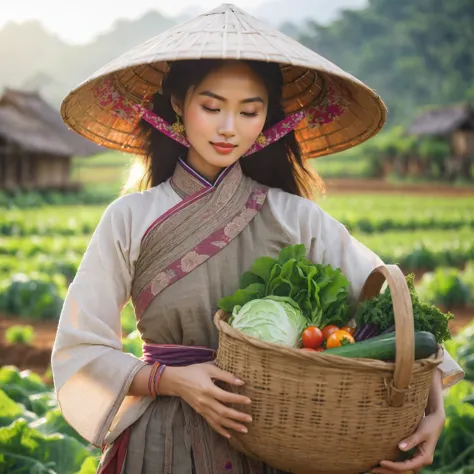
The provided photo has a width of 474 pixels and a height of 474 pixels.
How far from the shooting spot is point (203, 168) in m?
2.52

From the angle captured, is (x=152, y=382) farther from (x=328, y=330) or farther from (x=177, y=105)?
(x=177, y=105)

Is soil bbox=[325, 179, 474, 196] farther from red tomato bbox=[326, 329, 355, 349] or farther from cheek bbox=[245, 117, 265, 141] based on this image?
red tomato bbox=[326, 329, 355, 349]

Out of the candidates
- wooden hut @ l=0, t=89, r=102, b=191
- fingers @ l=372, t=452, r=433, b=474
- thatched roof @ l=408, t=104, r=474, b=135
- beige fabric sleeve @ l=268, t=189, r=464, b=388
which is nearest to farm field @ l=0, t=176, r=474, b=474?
beige fabric sleeve @ l=268, t=189, r=464, b=388

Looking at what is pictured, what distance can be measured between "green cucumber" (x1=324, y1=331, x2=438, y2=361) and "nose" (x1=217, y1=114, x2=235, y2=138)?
806 millimetres

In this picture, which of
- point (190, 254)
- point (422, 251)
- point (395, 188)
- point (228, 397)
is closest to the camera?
point (228, 397)

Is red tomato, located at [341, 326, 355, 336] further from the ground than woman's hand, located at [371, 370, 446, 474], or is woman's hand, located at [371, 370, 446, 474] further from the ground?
red tomato, located at [341, 326, 355, 336]

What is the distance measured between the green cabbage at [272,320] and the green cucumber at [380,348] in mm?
165

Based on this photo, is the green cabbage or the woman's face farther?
the woman's face

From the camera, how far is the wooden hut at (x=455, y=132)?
3553 centimetres

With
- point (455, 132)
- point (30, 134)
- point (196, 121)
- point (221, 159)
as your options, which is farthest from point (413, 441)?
point (455, 132)

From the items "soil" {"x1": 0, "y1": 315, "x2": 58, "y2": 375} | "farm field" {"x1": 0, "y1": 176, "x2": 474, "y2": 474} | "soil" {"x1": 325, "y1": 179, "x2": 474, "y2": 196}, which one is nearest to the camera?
"farm field" {"x1": 0, "y1": 176, "x2": 474, "y2": 474}

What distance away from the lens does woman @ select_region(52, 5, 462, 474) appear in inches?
85.0

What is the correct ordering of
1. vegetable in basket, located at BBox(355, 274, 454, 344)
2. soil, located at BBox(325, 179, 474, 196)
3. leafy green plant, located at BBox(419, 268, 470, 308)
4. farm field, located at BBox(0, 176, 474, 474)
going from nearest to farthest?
1. vegetable in basket, located at BBox(355, 274, 454, 344)
2. farm field, located at BBox(0, 176, 474, 474)
3. leafy green plant, located at BBox(419, 268, 470, 308)
4. soil, located at BBox(325, 179, 474, 196)

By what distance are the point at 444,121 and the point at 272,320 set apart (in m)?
37.6
